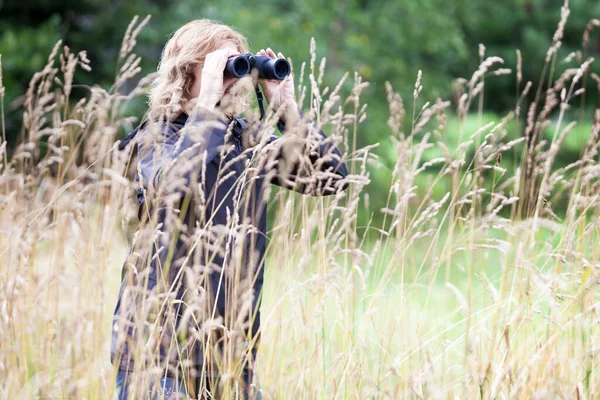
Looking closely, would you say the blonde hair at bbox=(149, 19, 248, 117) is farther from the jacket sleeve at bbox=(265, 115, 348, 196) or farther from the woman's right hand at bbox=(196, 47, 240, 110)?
the jacket sleeve at bbox=(265, 115, 348, 196)

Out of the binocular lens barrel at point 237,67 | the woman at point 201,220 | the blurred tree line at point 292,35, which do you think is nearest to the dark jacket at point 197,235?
the woman at point 201,220

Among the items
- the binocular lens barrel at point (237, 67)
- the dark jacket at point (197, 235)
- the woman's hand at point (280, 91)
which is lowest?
the dark jacket at point (197, 235)

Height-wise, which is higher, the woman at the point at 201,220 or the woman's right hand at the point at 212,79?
the woman's right hand at the point at 212,79

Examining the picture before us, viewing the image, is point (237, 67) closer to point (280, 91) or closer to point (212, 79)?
point (212, 79)

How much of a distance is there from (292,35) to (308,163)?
619 cm

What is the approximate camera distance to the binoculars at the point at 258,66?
1.96 meters

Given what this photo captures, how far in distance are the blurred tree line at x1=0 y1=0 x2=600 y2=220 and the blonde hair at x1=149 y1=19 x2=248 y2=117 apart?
434 centimetres

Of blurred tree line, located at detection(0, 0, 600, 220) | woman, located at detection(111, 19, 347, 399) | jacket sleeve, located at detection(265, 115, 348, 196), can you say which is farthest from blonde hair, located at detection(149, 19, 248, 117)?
blurred tree line, located at detection(0, 0, 600, 220)

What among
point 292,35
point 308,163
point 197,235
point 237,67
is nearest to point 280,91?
point 237,67

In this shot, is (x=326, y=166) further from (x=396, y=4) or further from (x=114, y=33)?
(x=396, y=4)

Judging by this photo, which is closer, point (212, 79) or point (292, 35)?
point (212, 79)

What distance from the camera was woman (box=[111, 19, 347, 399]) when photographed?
1.58 metres

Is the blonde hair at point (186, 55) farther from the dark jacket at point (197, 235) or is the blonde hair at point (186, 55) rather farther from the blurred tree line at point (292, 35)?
the blurred tree line at point (292, 35)

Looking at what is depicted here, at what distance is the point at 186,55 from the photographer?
6.79ft
